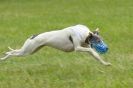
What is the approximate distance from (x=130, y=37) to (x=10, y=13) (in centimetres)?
1207

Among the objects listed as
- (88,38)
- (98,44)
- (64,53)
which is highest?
(88,38)

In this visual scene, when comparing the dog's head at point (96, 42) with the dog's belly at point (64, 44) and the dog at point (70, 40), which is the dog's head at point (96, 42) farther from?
the dog's belly at point (64, 44)

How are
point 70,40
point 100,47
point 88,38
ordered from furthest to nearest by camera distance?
point 70,40 → point 88,38 → point 100,47

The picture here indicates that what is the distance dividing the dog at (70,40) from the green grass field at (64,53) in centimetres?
41

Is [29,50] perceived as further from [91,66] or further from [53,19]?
[53,19]

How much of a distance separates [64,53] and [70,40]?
2.94 m

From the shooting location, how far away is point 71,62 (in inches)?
465

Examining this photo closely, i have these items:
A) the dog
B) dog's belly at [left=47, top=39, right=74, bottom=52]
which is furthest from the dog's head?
dog's belly at [left=47, top=39, right=74, bottom=52]

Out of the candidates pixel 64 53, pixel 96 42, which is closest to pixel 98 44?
pixel 96 42

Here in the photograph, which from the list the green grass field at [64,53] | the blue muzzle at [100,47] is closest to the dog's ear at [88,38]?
the blue muzzle at [100,47]

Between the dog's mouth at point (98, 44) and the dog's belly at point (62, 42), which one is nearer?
the dog's mouth at point (98, 44)

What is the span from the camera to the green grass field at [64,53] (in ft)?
31.8

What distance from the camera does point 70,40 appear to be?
10555 millimetres

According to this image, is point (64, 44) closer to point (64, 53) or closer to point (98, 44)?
point (98, 44)
